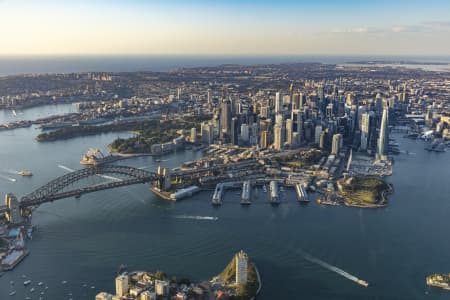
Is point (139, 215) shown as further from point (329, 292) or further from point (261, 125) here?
point (261, 125)

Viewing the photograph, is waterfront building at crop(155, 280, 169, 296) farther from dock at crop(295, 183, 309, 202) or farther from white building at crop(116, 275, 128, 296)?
dock at crop(295, 183, 309, 202)

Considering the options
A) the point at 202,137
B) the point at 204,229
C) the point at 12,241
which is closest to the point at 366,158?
the point at 202,137

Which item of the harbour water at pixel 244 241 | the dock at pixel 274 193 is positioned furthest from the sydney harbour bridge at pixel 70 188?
the dock at pixel 274 193

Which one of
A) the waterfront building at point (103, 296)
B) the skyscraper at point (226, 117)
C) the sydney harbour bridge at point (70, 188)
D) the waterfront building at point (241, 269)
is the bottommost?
the waterfront building at point (103, 296)

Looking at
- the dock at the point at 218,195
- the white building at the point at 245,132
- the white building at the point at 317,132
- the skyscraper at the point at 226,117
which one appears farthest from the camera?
the skyscraper at the point at 226,117

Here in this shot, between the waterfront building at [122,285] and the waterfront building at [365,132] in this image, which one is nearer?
the waterfront building at [122,285]

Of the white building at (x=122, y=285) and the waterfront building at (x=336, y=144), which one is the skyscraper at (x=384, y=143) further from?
the white building at (x=122, y=285)

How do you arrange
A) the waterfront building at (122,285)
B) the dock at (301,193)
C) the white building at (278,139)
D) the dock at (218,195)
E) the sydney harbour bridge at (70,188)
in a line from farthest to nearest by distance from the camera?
the white building at (278,139), the dock at (301,193), the dock at (218,195), the sydney harbour bridge at (70,188), the waterfront building at (122,285)
